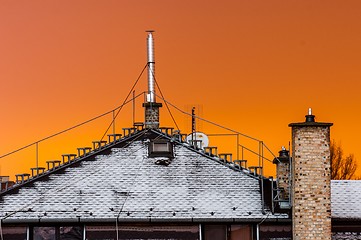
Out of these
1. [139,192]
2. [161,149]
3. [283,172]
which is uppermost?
[161,149]

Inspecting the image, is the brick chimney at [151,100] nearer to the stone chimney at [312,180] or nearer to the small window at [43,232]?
the small window at [43,232]

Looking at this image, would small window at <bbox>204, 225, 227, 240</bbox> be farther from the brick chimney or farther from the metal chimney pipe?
the metal chimney pipe

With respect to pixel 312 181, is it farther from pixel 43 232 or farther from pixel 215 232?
pixel 43 232

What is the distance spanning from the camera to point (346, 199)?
133 feet

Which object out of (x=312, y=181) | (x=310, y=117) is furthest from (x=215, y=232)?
(x=310, y=117)

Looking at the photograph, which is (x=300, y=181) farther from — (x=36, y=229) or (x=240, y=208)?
(x=36, y=229)

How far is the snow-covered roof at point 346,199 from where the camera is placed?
3916 centimetres

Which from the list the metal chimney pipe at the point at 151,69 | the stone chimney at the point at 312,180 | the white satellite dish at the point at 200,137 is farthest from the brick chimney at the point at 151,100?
the stone chimney at the point at 312,180

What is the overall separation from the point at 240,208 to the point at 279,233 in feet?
5.64

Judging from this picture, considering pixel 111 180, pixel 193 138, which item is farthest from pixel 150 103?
pixel 111 180

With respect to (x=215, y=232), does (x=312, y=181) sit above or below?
above

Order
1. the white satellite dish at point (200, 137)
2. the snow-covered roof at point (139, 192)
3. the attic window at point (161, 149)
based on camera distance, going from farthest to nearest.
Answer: the white satellite dish at point (200, 137)
the attic window at point (161, 149)
the snow-covered roof at point (139, 192)

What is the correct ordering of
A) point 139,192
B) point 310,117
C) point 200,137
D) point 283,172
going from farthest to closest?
1. point 200,137
2. point 139,192
3. point 283,172
4. point 310,117

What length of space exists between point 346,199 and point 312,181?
3.90 metres
